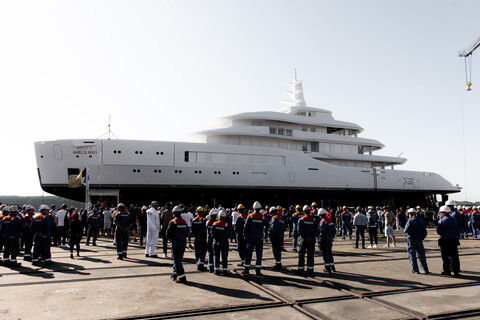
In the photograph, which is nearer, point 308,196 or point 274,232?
point 274,232

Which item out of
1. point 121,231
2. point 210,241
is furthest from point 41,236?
point 210,241

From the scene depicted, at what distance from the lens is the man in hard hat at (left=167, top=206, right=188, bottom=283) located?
22.0 ft

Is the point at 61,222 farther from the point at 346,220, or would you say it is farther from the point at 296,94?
the point at 296,94

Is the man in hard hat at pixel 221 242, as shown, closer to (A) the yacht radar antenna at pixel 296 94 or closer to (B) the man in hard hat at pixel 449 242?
(B) the man in hard hat at pixel 449 242

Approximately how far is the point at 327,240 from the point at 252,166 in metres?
19.7

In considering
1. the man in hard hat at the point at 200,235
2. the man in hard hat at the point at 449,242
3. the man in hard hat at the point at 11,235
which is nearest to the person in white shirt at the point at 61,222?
the man in hard hat at the point at 11,235

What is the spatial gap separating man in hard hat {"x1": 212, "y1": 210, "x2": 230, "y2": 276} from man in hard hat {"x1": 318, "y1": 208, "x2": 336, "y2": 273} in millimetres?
2235

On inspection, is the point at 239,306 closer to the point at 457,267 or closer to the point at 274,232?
the point at 274,232

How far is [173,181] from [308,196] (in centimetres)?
1205

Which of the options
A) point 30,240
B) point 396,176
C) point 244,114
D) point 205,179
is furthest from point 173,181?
point 396,176

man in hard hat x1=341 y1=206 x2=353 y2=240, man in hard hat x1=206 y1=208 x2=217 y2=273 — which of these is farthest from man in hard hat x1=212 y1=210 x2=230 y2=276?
man in hard hat x1=341 y1=206 x2=353 y2=240

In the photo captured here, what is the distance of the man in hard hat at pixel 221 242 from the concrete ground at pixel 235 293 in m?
0.29

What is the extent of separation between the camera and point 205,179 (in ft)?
85.3

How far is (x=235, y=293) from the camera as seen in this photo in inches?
233
